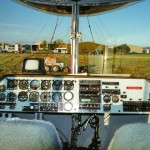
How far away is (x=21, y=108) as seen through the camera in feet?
13.9

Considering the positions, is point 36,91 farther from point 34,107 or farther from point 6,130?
point 6,130

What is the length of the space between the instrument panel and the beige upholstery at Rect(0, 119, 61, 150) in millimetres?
Result: 3049

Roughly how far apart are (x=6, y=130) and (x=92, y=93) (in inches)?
127

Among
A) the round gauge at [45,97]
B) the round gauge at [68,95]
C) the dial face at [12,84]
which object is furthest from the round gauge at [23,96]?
the round gauge at [68,95]

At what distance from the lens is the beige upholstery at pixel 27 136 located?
1.01m

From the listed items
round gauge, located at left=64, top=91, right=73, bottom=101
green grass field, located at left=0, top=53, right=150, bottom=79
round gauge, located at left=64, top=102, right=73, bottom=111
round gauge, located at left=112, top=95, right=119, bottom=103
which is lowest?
round gauge, located at left=64, top=102, right=73, bottom=111

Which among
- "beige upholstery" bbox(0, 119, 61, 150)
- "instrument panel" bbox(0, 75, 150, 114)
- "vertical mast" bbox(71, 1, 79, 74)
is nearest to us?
"beige upholstery" bbox(0, 119, 61, 150)

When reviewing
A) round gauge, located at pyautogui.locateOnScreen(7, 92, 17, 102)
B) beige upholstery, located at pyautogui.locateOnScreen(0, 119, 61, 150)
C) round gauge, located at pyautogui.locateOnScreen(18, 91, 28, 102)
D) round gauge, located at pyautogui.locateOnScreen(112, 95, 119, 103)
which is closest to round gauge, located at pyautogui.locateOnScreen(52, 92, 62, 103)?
round gauge, located at pyautogui.locateOnScreen(18, 91, 28, 102)

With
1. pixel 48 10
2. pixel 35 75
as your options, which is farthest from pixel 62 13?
pixel 35 75

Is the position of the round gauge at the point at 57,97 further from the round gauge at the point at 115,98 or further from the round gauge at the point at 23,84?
the round gauge at the point at 115,98

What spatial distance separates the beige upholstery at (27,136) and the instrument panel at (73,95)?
3049mm

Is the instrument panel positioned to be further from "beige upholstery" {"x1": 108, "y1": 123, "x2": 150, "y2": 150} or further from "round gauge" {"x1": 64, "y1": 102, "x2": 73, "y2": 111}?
"beige upholstery" {"x1": 108, "y1": 123, "x2": 150, "y2": 150}

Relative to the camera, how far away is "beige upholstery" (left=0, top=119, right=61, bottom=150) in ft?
3.31

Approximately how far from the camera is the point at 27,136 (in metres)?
1.04
